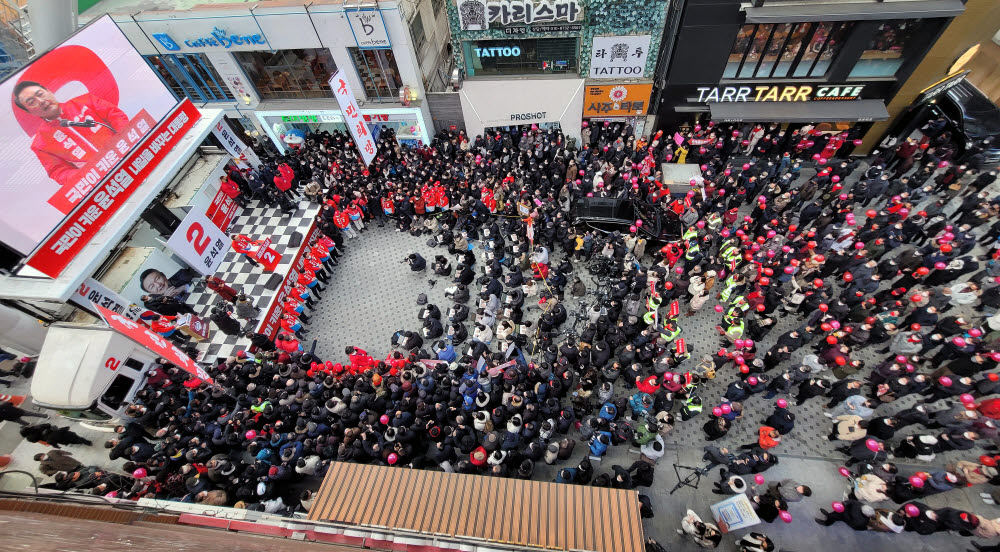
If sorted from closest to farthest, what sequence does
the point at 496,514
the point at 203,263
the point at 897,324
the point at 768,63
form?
1. the point at 496,514
2. the point at 897,324
3. the point at 203,263
4. the point at 768,63

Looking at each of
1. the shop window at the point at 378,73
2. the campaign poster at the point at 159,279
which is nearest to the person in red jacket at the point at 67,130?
the campaign poster at the point at 159,279

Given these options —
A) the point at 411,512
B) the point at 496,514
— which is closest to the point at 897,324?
the point at 496,514

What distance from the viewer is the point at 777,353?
35.4ft

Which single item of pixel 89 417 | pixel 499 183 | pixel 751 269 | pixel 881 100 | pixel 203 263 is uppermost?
pixel 881 100

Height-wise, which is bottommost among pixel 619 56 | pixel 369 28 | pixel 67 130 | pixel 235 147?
pixel 67 130

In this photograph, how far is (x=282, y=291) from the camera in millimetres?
14609

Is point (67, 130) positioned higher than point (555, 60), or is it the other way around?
point (555, 60)

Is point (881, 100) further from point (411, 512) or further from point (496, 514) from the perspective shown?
point (411, 512)

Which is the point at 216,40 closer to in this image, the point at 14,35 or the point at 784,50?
the point at 14,35

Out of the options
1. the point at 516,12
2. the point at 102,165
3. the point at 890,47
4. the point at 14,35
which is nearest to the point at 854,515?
the point at 890,47

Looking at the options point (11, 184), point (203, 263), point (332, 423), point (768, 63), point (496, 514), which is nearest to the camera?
point (496, 514)

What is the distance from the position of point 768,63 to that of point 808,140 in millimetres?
3555

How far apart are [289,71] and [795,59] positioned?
67.9 ft

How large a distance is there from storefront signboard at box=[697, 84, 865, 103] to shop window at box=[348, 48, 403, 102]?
12.7 meters
